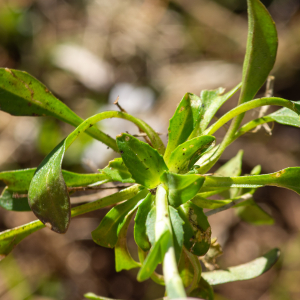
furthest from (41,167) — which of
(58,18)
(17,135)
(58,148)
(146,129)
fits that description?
(58,18)

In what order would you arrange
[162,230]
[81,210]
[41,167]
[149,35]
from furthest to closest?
1. [149,35]
2. [81,210]
3. [41,167]
4. [162,230]

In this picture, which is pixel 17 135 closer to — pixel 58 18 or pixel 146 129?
pixel 58 18

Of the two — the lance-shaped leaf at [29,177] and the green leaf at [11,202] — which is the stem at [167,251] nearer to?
the lance-shaped leaf at [29,177]

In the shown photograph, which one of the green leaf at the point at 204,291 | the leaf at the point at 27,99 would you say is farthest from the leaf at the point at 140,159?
the green leaf at the point at 204,291

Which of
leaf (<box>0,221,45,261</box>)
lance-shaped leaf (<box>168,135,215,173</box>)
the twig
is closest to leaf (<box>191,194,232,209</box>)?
the twig

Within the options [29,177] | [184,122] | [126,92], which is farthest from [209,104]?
[126,92]
